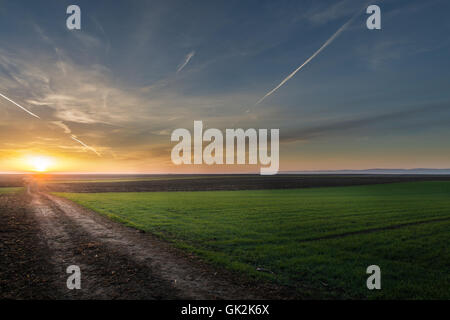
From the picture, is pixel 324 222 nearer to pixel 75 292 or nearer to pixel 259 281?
pixel 259 281

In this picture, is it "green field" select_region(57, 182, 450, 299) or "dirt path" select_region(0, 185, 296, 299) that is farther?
"green field" select_region(57, 182, 450, 299)

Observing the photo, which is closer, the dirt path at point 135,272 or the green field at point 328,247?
the dirt path at point 135,272

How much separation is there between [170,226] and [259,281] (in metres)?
10.8

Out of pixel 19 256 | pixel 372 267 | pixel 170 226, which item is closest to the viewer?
pixel 372 267

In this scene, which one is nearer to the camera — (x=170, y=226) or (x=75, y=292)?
(x=75, y=292)

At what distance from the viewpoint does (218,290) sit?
7598 mm

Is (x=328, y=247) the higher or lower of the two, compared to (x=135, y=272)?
lower

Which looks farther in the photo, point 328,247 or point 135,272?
point 328,247

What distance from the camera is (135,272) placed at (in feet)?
29.6

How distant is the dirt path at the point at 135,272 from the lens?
7.37 m

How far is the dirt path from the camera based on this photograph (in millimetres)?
7368
